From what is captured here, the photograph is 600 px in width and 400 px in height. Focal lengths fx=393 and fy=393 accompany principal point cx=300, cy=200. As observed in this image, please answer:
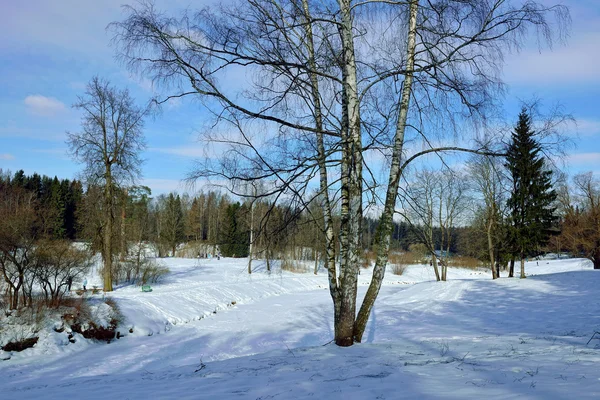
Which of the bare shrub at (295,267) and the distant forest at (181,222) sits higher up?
the distant forest at (181,222)

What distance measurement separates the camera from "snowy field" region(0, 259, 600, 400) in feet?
13.6

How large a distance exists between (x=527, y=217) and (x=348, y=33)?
25.0 metres

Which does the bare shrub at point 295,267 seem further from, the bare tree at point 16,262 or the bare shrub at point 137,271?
the bare tree at point 16,262

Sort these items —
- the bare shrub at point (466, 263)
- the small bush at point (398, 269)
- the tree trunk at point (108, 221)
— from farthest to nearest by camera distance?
1. the bare shrub at point (466, 263)
2. the small bush at point (398, 269)
3. the tree trunk at point (108, 221)

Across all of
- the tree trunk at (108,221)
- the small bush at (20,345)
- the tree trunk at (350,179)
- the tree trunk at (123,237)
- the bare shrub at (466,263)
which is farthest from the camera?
the bare shrub at (466,263)

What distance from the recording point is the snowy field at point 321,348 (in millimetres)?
4133

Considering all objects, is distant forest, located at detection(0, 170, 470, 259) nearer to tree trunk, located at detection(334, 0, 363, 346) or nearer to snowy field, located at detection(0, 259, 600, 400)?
tree trunk, located at detection(334, 0, 363, 346)

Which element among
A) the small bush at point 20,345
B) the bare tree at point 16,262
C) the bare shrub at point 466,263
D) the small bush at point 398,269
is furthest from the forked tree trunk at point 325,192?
the bare shrub at point 466,263

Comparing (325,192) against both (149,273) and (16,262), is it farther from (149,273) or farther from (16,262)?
(149,273)

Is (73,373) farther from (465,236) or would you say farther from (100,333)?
(465,236)

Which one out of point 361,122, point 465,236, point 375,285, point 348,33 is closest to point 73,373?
point 375,285

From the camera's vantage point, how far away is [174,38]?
569 cm

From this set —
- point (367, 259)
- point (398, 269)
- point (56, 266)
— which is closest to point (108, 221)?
point (56, 266)

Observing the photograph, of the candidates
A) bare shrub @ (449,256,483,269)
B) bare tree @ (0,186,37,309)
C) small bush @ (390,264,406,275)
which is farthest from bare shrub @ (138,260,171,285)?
bare shrub @ (449,256,483,269)
